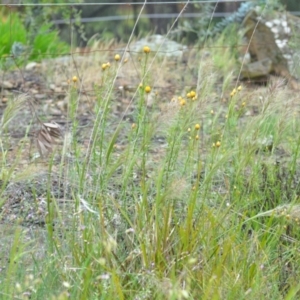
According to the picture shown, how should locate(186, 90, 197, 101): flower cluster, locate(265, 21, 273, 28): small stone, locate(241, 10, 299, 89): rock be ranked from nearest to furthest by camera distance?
locate(186, 90, 197, 101): flower cluster, locate(241, 10, 299, 89): rock, locate(265, 21, 273, 28): small stone

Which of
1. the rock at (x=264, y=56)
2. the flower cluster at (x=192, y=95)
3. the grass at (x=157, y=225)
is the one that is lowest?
the rock at (x=264, y=56)

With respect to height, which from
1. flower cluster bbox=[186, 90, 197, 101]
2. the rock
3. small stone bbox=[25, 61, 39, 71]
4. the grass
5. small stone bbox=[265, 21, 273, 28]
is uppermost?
flower cluster bbox=[186, 90, 197, 101]

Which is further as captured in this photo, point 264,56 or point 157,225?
point 264,56

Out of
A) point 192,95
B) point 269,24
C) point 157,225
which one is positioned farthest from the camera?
point 269,24

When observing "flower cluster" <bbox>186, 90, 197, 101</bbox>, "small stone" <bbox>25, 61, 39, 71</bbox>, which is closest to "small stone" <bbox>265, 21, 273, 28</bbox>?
"small stone" <bbox>25, 61, 39, 71</bbox>

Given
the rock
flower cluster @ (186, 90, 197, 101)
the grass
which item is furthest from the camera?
the rock

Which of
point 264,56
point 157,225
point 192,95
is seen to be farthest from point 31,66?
point 157,225

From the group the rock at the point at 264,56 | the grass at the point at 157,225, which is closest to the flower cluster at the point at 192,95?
the grass at the point at 157,225

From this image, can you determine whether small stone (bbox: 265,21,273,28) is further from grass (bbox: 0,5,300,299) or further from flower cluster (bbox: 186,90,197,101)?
flower cluster (bbox: 186,90,197,101)

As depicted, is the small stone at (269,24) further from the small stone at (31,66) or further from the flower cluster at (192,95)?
the flower cluster at (192,95)

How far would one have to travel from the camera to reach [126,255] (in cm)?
296

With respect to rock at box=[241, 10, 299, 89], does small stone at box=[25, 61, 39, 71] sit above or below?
below

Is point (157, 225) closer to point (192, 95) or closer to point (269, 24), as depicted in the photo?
point (192, 95)

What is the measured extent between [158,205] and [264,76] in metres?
4.48
